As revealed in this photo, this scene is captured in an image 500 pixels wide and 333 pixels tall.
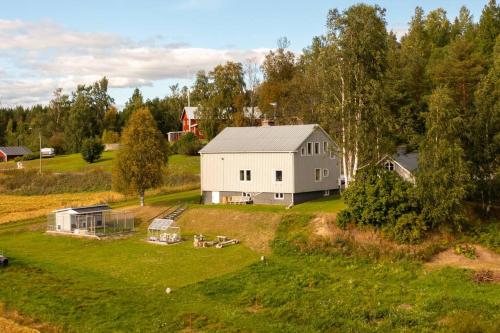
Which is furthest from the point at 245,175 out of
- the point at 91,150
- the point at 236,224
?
the point at 91,150

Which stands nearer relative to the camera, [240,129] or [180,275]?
[180,275]

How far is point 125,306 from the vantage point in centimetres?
2753

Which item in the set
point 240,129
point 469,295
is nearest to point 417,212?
point 469,295

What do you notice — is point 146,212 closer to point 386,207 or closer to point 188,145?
point 386,207

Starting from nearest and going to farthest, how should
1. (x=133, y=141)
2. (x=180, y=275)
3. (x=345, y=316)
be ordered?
(x=345, y=316) → (x=180, y=275) → (x=133, y=141)

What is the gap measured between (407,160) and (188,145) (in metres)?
46.3

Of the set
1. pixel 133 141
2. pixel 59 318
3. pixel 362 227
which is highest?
pixel 133 141

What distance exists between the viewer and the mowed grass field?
25125 millimetres

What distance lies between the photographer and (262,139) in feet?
167

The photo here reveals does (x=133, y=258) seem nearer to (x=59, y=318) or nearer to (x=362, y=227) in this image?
(x=59, y=318)

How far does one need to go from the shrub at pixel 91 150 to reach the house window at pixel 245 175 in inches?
2156

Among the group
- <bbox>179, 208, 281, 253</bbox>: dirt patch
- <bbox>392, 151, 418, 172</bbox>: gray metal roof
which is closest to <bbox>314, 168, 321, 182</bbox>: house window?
<bbox>392, 151, 418, 172</bbox>: gray metal roof

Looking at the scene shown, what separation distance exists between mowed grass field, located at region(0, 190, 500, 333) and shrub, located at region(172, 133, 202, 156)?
4685 cm

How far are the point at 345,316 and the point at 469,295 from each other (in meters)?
6.97
